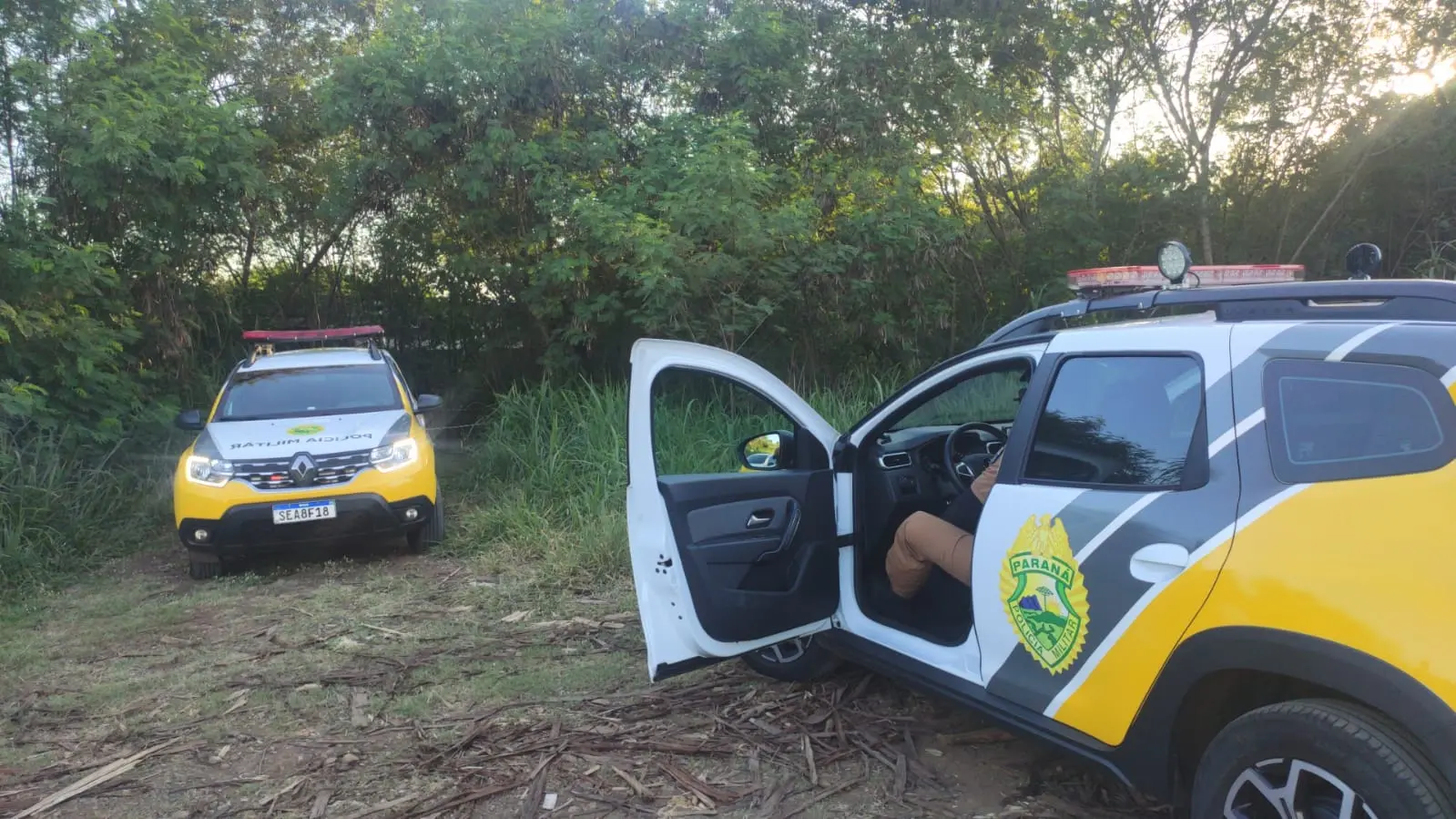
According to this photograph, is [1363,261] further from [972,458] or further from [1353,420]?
[972,458]

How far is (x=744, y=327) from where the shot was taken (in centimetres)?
902

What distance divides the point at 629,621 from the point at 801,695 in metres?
1.47

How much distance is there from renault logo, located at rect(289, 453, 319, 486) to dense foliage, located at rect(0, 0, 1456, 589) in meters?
2.84

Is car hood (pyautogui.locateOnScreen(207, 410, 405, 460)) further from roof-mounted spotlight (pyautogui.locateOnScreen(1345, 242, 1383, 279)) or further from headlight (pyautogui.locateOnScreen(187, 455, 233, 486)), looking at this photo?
roof-mounted spotlight (pyautogui.locateOnScreen(1345, 242, 1383, 279))

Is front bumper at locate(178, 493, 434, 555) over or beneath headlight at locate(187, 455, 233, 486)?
beneath

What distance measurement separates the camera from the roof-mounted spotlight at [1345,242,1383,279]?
3.02 metres

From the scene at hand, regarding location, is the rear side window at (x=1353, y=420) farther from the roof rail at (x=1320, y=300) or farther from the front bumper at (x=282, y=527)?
the front bumper at (x=282, y=527)

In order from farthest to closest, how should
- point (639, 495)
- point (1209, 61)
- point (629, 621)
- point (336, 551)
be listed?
1. point (1209, 61)
2. point (336, 551)
3. point (629, 621)
4. point (639, 495)

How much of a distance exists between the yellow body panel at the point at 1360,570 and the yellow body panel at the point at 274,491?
5726 mm

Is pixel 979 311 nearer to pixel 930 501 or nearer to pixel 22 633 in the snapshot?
pixel 930 501

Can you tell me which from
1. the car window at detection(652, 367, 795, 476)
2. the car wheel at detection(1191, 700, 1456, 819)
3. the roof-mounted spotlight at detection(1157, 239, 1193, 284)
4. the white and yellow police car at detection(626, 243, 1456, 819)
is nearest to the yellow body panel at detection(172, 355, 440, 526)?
the car window at detection(652, 367, 795, 476)

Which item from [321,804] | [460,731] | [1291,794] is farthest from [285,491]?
[1291,794]

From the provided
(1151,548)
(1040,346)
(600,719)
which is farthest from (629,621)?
(1151,548)

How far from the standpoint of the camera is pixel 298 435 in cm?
707
